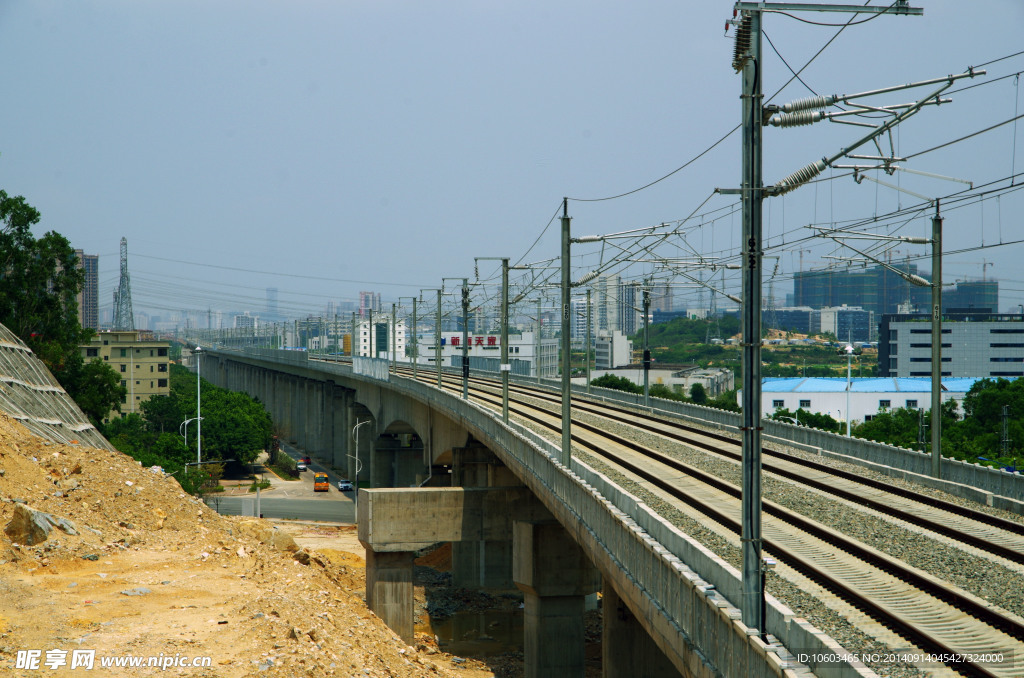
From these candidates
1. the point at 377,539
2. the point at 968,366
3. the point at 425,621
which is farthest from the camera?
the point at 968,366

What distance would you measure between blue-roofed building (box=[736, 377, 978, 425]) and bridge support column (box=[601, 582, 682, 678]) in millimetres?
62402

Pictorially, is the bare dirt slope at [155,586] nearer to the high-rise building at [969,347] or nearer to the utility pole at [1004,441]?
the utility pole at [1004,441]

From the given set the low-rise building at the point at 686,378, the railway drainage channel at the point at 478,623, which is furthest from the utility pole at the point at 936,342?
the low-rise building at the point at 686,378

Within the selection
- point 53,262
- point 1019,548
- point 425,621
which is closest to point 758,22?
point 1019,548

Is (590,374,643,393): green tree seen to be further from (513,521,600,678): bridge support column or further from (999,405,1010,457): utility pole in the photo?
(513,521,600,678): bridge support column

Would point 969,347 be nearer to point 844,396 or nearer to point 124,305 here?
point 844,396

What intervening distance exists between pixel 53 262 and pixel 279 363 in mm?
61466

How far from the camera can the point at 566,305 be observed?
26312mm

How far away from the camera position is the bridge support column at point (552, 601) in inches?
1330

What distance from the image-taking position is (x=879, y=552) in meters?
16.6

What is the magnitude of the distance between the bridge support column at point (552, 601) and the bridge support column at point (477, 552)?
622 inches

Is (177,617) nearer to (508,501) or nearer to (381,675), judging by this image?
(381,675)

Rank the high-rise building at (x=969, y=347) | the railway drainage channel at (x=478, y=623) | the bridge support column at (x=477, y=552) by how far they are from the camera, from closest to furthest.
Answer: the railway drainage channel at (x=478, y=623)
the bridge support column at (x=477, y=552)
the high-rise building at (x=969, y=347)

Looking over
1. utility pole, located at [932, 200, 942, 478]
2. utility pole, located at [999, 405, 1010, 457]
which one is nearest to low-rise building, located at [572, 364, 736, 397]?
utility pole, located at [999, 405, 1010, 457]
